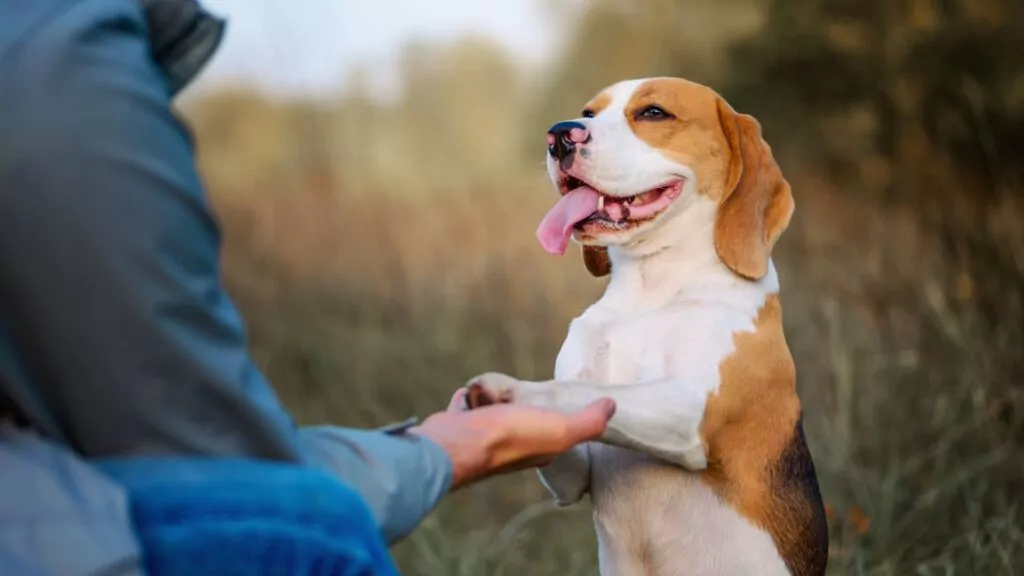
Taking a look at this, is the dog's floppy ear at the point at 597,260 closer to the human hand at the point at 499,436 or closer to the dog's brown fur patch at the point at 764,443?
the dog's brown fur patch at the point at 764,443

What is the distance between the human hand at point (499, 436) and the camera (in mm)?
1919

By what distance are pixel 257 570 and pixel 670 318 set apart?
116 centimetres

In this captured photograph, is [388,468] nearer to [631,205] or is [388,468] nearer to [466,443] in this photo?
[466,443]

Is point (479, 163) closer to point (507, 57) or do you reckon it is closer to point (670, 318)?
point (507, 57)

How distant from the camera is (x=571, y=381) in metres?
2.27

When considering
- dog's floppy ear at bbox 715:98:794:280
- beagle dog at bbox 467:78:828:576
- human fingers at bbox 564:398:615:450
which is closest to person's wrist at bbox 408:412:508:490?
human fingers at bbox 564:398:615:450

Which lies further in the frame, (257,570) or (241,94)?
(241,94)

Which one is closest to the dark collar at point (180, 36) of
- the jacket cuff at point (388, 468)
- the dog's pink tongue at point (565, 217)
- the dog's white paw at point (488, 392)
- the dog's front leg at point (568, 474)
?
the jacket cuff at point (388, 468)

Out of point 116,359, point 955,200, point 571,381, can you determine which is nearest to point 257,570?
point 116,359

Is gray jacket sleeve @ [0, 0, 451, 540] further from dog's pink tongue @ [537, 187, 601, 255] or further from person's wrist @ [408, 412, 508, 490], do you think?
dog's pink tongue @ [537, 187, 601, 255]

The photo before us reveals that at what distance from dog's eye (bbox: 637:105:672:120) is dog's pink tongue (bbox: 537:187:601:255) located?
214 millimetres

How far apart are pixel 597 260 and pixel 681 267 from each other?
0.28m

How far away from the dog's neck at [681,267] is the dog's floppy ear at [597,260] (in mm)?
173

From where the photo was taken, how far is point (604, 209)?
8.46ft
